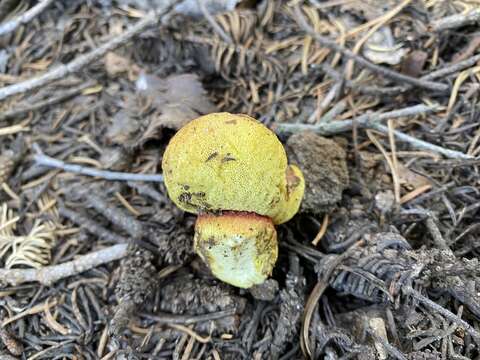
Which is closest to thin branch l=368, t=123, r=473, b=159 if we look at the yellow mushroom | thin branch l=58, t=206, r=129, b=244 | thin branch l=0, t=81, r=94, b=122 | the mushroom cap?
the yellow mushroom

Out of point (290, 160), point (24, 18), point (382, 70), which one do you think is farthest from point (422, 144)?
point (24, 18)

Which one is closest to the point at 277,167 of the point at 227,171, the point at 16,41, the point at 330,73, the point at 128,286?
the point at 227,171

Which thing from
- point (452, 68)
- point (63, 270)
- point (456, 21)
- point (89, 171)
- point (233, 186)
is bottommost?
point (63, 270)

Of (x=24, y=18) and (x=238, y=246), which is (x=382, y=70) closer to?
(x=238, y=246)

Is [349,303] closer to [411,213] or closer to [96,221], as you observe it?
[411,213]

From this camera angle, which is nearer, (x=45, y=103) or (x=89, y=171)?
(x=89, y=171)

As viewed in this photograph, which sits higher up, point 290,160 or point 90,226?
point 290,160
